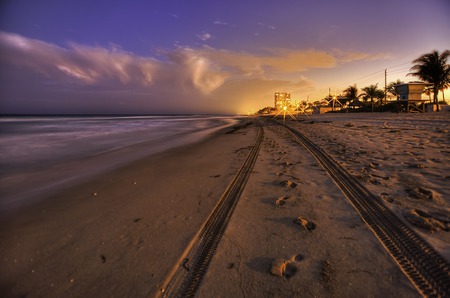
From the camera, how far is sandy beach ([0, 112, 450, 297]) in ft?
7.64

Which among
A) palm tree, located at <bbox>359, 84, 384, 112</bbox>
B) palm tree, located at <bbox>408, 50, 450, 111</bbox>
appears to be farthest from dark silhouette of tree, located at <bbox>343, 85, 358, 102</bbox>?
palm tree, located at <bbox>408, 50, 450, 111</bbox>

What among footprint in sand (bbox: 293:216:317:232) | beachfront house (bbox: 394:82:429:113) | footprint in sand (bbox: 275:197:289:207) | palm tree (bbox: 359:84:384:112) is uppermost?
palm tree (bbox: 359:84:384:112)

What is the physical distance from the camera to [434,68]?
3803 cm

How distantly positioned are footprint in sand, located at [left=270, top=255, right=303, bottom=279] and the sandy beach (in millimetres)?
19

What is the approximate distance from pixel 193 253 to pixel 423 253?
288 centimetres

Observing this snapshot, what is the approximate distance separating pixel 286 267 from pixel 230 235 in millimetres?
976

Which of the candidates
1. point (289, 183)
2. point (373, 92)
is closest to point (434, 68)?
point (373, 92)

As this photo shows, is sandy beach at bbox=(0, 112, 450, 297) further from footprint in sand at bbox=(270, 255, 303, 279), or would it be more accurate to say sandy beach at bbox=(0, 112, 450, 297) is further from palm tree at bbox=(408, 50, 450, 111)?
palm tree at bbox=(408, 50, 450, 111)

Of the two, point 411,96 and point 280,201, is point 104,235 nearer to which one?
point 280,201

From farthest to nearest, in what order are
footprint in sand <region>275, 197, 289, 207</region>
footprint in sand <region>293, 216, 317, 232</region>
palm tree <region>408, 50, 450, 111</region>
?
1. palm tree <region>408, 50, 450, 111</region>
2. footprint in sand <region>275, 197, 289, 207</region>
3. footprint in sand <region>293, 216, 317, 232</region>

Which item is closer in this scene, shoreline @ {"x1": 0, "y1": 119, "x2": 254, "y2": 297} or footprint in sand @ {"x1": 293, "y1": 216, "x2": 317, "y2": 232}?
shoreline @ {"x1": 0, "y1": 119, "x2": 254, "y2": 297}

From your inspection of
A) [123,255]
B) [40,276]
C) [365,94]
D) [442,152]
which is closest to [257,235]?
[123,255]

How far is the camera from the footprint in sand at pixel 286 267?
7.85 feet

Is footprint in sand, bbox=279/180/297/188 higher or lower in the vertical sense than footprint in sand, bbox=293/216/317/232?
higher
